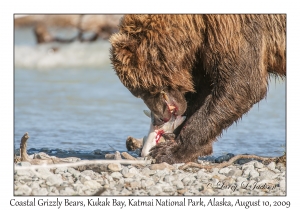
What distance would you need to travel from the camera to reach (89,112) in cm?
1179

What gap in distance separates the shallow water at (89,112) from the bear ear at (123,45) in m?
1.43

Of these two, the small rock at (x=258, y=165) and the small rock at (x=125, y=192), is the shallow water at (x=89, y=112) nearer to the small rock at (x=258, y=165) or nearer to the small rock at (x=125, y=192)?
the small rock at (x=258, y=165)

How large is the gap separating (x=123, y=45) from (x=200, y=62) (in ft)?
2.86

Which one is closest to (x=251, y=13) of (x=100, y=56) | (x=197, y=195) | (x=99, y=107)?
(x=197, y=195)

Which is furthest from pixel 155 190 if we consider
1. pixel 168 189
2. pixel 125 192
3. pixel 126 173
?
pixel 126 173

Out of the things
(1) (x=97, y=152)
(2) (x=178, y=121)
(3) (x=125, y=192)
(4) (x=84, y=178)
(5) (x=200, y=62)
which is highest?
(5) (x=200, y=62)

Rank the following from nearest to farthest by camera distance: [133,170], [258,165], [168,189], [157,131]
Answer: [168,189] → [133,170] → [258,165] → [157,131]

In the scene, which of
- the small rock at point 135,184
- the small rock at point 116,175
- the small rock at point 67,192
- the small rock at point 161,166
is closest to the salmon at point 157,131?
the small rock at point 161,166

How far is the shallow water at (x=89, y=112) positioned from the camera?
9.23m

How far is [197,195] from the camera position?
6152mm

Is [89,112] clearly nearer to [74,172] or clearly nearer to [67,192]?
[74,172]

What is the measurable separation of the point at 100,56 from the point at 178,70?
11.1 meters

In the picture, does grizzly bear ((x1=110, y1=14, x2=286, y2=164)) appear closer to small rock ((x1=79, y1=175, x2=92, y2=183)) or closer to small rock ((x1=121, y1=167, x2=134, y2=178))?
small rock ((x1=121, y1=167, x2=134, y2=178))

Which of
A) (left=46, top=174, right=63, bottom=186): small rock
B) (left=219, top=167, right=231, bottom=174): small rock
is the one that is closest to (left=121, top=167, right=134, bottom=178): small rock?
(left=46, top=174, right=63, bottom=186): small rock
